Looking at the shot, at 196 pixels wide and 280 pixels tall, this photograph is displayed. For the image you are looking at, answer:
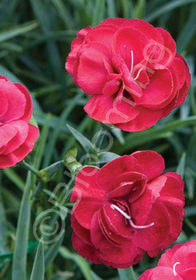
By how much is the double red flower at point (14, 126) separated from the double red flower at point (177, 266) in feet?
0.51

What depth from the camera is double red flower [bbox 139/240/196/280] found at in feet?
1.22

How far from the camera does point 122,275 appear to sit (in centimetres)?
50

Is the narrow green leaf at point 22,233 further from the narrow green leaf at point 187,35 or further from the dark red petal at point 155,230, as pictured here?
the narrow green leaf at point 187,35

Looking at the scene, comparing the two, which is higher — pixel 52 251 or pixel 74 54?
pixel 74 54

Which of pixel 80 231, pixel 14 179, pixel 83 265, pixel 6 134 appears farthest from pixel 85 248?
pixel 14 179

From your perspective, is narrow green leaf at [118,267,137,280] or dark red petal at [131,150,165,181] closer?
dark red petal at [131,150,165,181]

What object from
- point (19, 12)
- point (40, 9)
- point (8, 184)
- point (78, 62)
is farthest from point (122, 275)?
point (19, 12)

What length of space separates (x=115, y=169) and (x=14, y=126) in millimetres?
105

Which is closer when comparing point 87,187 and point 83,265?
point 87,187

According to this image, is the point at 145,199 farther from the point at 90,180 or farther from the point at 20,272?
the point at 20,272

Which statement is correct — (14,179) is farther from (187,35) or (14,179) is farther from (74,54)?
(187,35)

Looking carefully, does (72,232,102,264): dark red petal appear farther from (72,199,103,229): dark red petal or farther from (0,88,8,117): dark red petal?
(0,88,8,117): dark red petal

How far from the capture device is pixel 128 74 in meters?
0.41

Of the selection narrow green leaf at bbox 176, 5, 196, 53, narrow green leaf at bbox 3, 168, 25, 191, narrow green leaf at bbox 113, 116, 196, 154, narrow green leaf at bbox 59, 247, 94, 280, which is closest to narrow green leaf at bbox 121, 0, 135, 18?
narrow green leaf at bbox 176, 5, 196, 53
